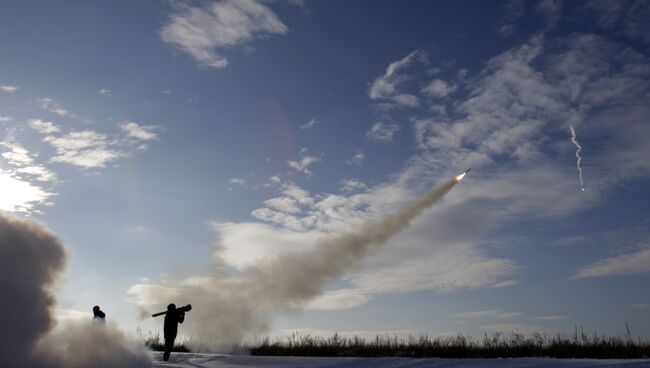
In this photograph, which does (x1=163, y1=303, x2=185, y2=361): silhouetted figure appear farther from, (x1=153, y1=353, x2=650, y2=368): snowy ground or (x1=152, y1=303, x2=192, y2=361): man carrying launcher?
(x1=153, y1=353, x2=650, y2=368): snowy ground

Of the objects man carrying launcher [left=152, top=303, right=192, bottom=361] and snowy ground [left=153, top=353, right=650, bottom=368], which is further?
man carrying launcher [left=152, top=303, right=192, bottom=361]

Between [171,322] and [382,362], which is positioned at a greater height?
[171,322]

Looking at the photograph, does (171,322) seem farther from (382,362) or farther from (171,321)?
(382,362)

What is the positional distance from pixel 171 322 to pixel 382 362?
838cm

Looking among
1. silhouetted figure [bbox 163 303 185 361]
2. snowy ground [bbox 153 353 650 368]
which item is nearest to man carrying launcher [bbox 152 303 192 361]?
silhouetted figure [bbox 163 303 185 361]

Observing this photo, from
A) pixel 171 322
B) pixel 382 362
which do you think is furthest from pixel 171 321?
pixel 382 362

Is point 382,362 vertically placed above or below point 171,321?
below

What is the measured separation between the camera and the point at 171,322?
21.3 meters

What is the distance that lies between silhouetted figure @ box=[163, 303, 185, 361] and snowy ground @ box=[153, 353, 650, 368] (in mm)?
775

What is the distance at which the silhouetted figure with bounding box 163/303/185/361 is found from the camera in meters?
21.0

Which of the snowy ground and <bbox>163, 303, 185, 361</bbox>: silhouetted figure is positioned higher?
<bbox>163, 303, 185, 361</bbox>: silhouetted figure

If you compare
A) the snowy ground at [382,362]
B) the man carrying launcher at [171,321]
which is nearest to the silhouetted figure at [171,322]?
the man carrying launcher at [171,321]

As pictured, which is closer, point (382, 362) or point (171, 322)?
point (382, 362)

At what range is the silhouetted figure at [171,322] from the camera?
68.8 feet
